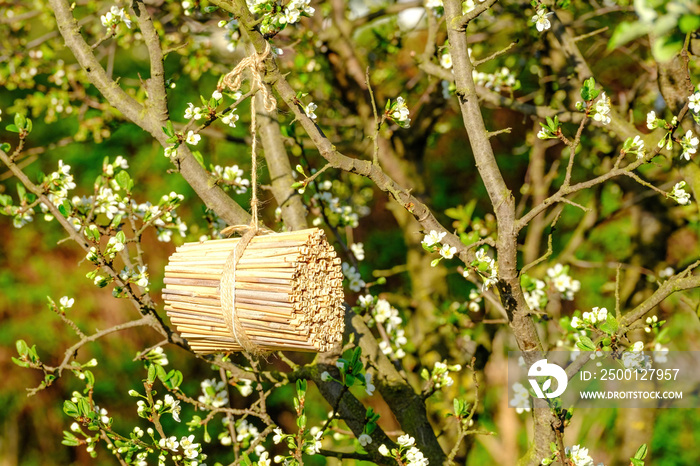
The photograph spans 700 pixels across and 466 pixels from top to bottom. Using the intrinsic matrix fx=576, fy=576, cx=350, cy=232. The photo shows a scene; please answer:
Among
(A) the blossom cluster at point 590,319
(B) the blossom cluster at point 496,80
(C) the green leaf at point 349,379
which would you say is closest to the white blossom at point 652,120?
(A) the blossom cluster at point 590,319

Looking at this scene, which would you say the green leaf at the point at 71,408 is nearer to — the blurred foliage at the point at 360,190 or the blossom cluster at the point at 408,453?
the blossom cluster at the point at 408,453

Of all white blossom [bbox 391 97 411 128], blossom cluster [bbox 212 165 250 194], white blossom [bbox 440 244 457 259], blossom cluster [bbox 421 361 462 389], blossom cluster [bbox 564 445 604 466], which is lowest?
blossom cluster [bbox 564 445 604 466]

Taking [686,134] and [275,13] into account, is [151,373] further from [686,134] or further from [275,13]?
[686,134]

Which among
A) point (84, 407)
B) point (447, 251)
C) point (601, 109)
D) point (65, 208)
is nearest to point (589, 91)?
point (601, 109)

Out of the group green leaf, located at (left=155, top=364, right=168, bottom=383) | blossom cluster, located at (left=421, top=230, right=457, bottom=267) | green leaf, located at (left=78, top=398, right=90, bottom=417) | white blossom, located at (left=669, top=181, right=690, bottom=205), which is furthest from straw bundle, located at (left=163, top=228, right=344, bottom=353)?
white blossom, located at (left=669, top=181, right=690, bottom=205)

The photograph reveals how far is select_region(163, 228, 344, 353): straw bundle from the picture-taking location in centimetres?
135

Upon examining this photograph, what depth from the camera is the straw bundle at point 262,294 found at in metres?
1.35

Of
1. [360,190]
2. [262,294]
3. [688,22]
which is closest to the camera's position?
[688,22]

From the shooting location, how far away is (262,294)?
4.48 ft

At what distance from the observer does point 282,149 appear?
218 centimetres

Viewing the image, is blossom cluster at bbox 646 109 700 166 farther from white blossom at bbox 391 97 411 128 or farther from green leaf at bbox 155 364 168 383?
green leaf at bbox 155 364 168 383

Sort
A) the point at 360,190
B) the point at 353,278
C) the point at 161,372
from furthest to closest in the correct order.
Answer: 1. the point at 360,190
2. the point at 353,278
3. the point at 161,372

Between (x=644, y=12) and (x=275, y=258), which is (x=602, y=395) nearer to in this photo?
(x=275, y=258)

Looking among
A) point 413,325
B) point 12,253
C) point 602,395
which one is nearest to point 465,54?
point 413,325
